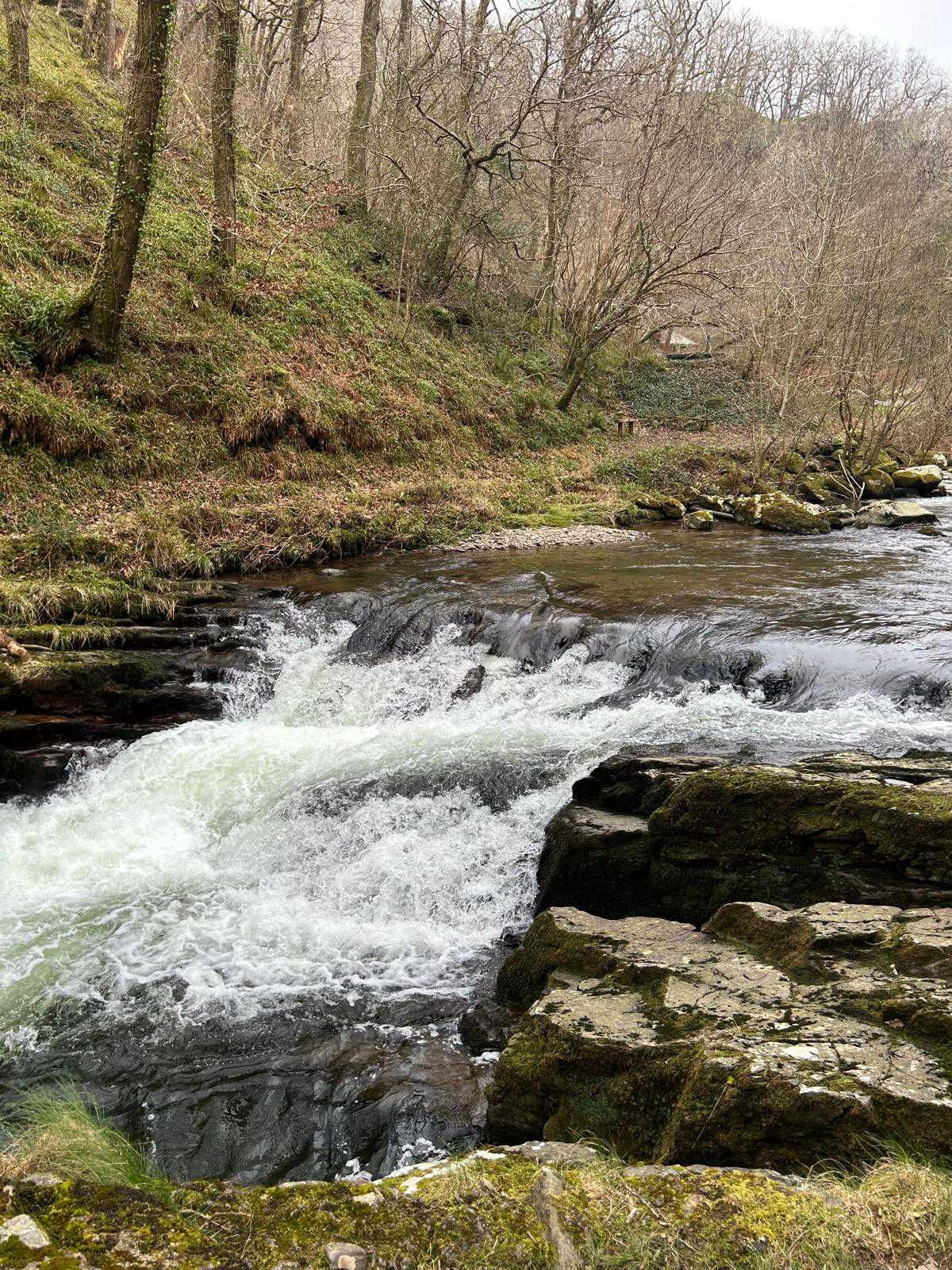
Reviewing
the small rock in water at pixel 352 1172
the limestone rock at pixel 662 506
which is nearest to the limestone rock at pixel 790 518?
the limestone rock at pixel 662 506

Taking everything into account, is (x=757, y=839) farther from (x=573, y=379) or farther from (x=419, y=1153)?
(x=573, y=379)

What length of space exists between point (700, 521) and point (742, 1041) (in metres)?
14.1

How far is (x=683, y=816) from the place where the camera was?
4969 millimetres

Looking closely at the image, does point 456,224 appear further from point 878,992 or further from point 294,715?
point 878,992

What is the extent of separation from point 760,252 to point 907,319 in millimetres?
4804

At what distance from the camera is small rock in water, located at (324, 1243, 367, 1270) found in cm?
197

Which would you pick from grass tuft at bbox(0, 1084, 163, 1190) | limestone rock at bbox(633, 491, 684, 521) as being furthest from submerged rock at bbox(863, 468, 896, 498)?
grass tuft at bbox(0, 1084, 163, 1190)

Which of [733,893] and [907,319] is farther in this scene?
[907,319]

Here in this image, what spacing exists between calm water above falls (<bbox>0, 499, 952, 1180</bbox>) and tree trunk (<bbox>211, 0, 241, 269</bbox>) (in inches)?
311

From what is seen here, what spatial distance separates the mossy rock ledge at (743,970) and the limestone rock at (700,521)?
10911 mm

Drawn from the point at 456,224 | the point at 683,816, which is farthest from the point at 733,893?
the point at 456,224

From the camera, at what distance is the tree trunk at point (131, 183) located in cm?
1092

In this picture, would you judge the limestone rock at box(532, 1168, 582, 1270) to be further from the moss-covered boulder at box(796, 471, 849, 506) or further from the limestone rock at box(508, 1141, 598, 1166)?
the moss-covered boulder at box(796, 471, 849, 506)

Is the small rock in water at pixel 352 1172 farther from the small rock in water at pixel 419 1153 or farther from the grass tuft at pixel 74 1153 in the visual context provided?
the grass tuft at pixel 74 1153
